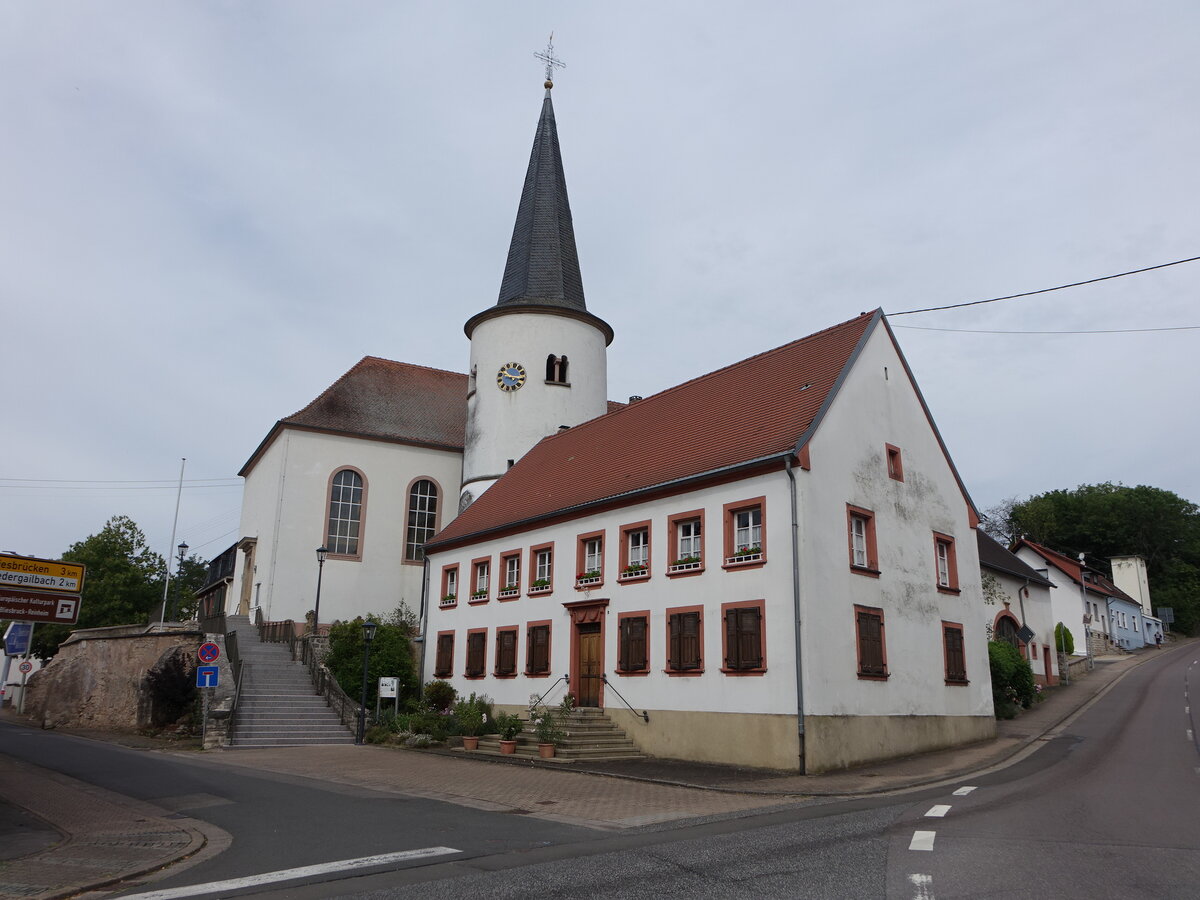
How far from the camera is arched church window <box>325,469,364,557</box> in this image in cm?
3591

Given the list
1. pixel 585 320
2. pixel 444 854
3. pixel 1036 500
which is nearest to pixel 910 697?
pixel 444 854

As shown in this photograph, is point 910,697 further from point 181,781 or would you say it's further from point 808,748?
point 181,781

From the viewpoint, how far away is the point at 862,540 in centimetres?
2038

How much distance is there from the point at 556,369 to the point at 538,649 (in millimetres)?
13395

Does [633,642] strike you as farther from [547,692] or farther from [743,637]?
[547,692]

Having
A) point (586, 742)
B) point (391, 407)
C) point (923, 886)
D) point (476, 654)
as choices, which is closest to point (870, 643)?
point (586, 742)

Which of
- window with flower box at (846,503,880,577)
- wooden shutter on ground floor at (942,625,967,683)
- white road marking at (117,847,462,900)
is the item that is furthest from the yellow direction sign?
wooden shutter on ground floor at (942,625,967,683)

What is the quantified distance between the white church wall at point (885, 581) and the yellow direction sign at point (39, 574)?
482 inches

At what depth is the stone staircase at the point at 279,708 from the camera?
24250 millimetres

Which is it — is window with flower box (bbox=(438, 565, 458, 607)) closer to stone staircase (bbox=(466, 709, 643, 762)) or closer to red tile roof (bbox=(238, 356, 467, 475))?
stone staircase (bbox=(466, 709, 643, 762))

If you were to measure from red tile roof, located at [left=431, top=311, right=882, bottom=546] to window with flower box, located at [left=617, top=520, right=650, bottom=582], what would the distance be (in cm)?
93

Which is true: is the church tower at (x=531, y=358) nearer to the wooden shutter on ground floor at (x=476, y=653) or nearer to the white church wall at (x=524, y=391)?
the white church wall at (x=524, y=391)

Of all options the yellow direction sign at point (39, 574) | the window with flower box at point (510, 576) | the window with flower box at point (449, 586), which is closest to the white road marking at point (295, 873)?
the yellow direction sign at point (39, 574)

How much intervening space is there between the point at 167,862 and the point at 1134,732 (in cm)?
2142
